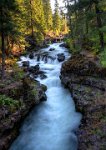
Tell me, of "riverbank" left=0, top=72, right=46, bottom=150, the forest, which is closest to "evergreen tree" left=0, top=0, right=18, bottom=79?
the forest

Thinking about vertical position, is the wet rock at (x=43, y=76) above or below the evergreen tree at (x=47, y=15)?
below

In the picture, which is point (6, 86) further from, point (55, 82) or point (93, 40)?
point (93, 40)

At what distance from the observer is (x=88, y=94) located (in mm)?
19969

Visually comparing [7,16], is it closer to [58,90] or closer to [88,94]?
[58,90]

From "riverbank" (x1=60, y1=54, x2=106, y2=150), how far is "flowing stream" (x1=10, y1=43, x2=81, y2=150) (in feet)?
2.66

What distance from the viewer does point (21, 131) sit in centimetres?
1753

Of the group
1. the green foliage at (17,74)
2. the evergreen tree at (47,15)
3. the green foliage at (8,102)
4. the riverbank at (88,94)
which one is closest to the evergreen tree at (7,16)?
the green foliage at (17,74)

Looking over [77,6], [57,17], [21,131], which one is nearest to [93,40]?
[77,6]

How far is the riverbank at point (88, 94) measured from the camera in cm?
1388

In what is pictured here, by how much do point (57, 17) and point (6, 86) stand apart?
61953 millimetres

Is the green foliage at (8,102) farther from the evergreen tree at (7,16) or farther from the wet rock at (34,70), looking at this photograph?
the wet rock at (34,70)

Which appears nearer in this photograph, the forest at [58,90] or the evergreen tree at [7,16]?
the forest at [58,90]

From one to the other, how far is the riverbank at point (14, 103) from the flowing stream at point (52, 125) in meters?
0.53

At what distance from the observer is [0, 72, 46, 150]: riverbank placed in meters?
15.9
